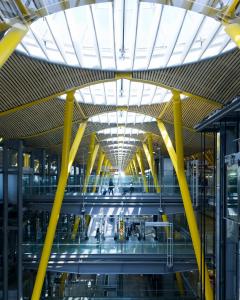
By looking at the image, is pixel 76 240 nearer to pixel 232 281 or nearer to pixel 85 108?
pixel 85 108

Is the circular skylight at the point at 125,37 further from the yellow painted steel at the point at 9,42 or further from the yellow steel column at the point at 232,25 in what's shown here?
the yellow painted steel at the point at 9,42

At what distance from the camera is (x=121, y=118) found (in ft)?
141

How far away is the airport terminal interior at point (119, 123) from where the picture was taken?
1594 cm

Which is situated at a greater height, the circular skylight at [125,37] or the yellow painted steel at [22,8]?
the circular skylight at [125,37]

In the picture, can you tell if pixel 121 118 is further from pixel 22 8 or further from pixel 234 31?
pixel 234 31

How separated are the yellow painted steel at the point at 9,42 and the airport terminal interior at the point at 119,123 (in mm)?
32

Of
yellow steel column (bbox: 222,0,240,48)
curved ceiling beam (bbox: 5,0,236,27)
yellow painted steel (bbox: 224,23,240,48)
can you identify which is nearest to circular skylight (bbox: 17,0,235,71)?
curved ceiling beam (bbox: 5,0,236,27)

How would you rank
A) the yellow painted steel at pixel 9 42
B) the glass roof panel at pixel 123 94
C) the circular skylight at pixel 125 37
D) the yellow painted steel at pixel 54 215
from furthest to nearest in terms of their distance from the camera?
the glass roof panel at pixel 123 94
the yellow painted steel at pixel 54 215
the circular skylight at pixel 125 37
the yellow painted steel at pixel 9 42

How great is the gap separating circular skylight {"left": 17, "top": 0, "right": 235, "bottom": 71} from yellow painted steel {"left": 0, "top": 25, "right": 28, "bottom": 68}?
5147mm

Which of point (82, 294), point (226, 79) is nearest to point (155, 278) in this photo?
point (82, 294)

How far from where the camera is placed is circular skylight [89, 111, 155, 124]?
1657 inches

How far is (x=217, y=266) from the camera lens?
1648 centimetres

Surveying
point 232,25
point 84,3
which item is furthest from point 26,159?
point 232,25

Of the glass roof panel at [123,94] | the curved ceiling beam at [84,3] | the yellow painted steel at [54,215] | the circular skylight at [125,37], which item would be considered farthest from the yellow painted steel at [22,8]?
the glass roof panel at [123,94]
